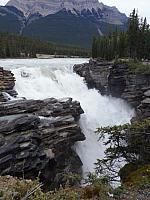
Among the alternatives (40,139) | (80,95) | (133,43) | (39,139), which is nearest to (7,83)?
(80,95)

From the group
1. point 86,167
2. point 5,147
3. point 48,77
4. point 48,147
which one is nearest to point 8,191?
point 5,147

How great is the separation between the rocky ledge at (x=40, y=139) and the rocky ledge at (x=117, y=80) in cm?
1593

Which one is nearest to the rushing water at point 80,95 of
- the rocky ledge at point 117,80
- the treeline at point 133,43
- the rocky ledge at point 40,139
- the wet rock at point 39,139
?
the rocky ledge at point 117,80

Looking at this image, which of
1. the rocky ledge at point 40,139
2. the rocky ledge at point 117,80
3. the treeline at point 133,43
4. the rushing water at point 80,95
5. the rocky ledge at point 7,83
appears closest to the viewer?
the rocky ledge at point 40,139

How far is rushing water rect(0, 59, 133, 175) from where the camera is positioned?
43784 millimetres

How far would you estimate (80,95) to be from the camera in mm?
56781

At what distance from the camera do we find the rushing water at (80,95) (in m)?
43.8

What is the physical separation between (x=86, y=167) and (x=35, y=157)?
408 inches

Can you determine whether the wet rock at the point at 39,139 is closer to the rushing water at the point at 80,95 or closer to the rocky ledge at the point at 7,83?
the rushing water at the point at 80,95

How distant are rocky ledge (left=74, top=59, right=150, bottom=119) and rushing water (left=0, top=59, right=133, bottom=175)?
5.34 feet

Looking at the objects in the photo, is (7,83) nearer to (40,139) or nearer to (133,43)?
(40,139)

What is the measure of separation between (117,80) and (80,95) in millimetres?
7648

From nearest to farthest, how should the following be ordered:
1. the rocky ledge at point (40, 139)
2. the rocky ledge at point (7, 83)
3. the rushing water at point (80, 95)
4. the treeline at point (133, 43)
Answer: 1. the rocky ledge at point (40, 139)
2. the rushing water at point (80, 95)
3. the rocky ledge at point (7, 83)
4. the treeline at point (133, 43)

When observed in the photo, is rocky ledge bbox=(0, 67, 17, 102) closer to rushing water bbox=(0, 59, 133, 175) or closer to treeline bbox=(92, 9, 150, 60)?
rushing water bbox=(0, 59, 133, 175)
